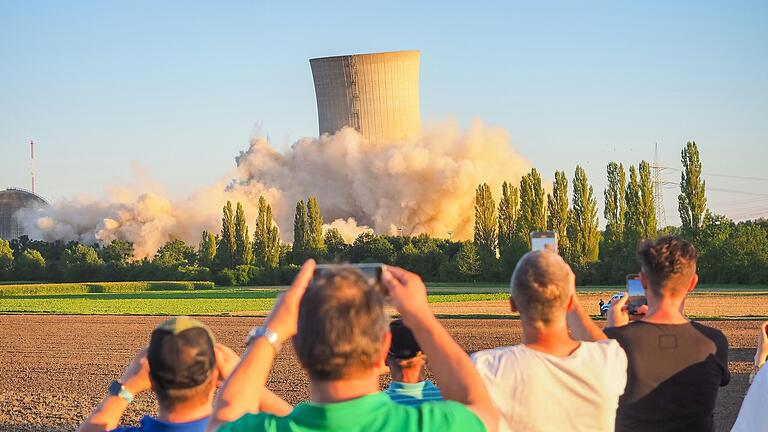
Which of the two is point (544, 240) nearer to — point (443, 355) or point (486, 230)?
point (443, 355)

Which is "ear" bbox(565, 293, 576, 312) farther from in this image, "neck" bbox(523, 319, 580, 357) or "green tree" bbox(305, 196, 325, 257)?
"green tree" bbox(305, 196, 325, 257)

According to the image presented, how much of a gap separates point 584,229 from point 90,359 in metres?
44.8

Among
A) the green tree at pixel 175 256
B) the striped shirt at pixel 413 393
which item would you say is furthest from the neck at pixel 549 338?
the green tree at pixel 175 256

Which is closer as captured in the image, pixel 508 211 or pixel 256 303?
pixel 256 303

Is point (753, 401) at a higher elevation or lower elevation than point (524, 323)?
lower

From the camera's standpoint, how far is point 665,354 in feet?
Answer: 13.9

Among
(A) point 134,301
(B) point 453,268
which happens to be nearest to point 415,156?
(B) point 453,268

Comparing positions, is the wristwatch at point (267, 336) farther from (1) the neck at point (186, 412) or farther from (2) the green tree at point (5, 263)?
(2) the green tree at point (5, 263)

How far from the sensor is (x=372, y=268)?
108 inches

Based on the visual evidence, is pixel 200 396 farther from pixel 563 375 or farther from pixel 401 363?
pixel 563 375

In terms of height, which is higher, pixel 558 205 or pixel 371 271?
pixel 558 205

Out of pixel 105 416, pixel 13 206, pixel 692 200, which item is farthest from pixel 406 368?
pixel 13 206

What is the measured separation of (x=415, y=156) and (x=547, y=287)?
81.9 meters

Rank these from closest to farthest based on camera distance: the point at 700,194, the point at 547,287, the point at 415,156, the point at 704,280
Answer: the point at 547,287 < the point at 704,280 < the point at 700,194 < the point at 415,156
